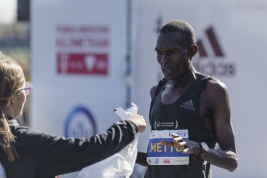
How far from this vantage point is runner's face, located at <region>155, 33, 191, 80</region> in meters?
3.34

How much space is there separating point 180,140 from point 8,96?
847mm

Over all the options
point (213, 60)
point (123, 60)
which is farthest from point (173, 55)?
point (123, 60)

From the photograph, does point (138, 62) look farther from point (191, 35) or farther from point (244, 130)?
point (191, 35)

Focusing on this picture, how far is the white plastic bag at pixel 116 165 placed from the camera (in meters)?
2.92

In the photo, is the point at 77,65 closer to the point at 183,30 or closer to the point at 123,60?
the point at 123,60

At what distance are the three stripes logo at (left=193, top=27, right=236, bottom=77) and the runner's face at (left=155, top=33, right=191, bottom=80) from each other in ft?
9.73

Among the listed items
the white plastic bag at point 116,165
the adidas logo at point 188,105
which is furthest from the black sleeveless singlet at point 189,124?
the white plastic bag at point 116,165

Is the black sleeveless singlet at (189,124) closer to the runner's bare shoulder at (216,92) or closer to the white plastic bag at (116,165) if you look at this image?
the runner's bare shoulder at (216,92)

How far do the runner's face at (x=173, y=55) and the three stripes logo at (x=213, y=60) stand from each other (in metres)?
2.97

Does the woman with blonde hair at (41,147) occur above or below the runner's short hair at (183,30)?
below

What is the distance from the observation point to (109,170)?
295cm

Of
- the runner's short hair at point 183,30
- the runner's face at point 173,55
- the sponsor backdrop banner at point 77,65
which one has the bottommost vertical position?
the sponsor backdrop banner at point 77,65

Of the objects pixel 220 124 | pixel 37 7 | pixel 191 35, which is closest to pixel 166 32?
pixel 191 35

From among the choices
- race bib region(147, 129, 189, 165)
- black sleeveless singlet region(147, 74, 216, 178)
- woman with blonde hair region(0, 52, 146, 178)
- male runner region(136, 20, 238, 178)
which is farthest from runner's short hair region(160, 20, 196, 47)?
woman with blonde hair region(0, 52, 146, 178)
